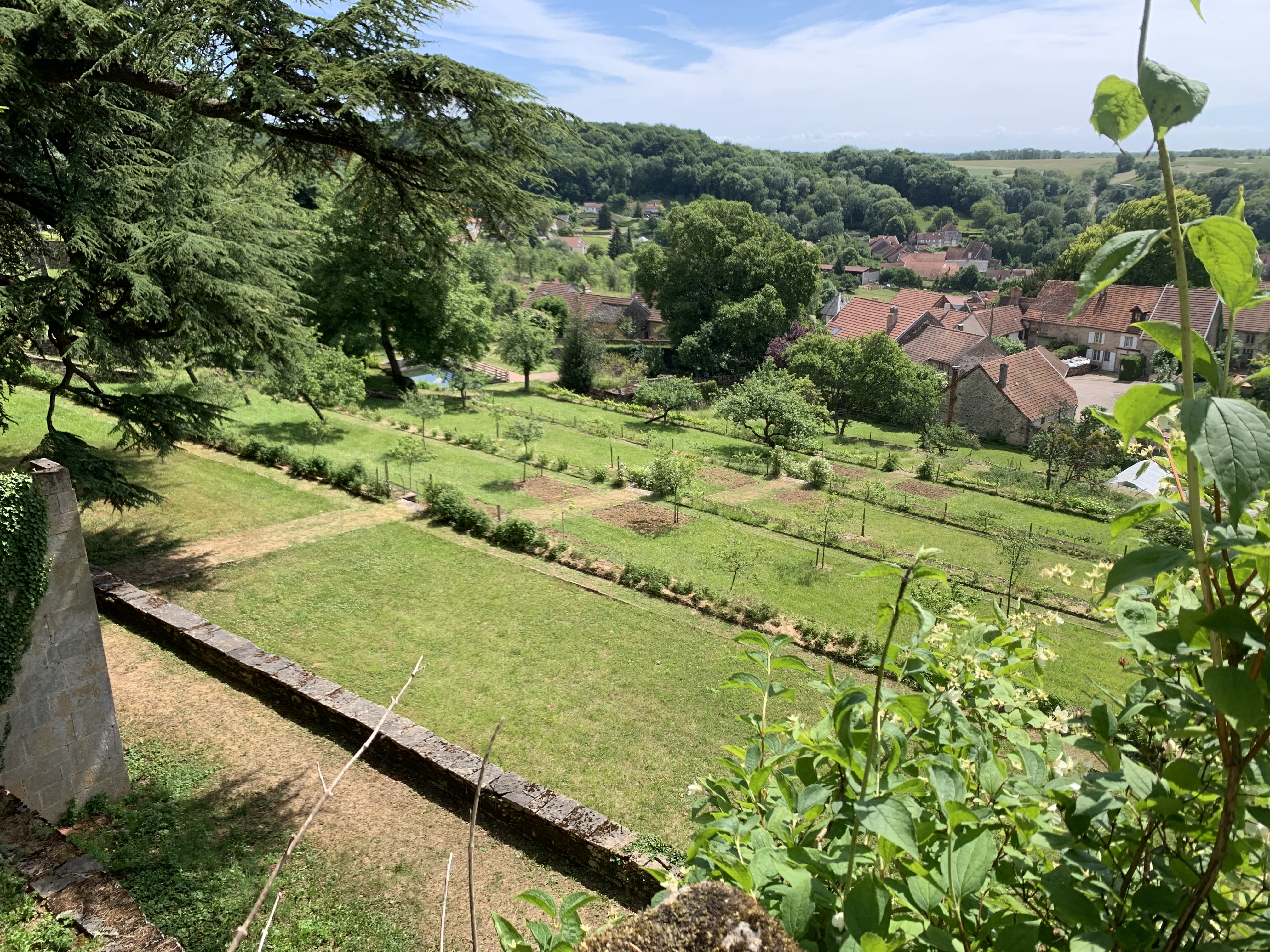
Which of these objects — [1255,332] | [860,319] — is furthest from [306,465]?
[1255,332]

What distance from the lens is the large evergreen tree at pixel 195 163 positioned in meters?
7.37

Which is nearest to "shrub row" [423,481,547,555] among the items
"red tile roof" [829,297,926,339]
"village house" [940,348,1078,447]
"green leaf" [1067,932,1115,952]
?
"green leaf" [1067,932,1115,952]

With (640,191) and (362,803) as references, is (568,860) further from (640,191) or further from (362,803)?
(640,191)

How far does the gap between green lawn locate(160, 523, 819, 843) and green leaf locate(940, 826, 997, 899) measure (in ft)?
20.0

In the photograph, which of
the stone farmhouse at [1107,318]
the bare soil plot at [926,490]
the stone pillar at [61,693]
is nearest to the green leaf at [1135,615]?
the stone pillar at [61,693]

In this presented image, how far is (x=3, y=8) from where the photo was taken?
28.2 feet

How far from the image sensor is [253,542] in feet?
43.5

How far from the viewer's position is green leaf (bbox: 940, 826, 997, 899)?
1.53 m

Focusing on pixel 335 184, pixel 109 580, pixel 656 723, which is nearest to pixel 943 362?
pixel 335 184

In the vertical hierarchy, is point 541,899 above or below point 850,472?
above

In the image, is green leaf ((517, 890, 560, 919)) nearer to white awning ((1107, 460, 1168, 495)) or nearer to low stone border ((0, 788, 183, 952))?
low stone border ((0, 788, 183, 952))

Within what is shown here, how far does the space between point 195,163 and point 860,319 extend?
3885 centimetres

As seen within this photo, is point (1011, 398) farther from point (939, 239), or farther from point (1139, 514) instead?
point (939, 239)

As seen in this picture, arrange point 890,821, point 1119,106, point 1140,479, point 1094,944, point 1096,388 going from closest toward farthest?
1. point 1119,106
2. point 1094,944
3. point 890,821
4. point 1140,479
5. point 1096,388
